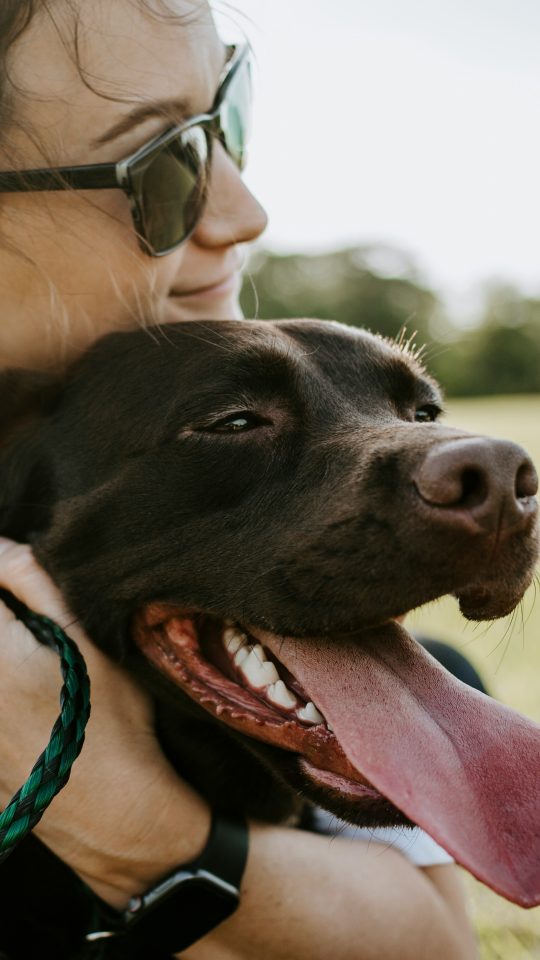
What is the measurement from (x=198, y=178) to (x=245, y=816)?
207 centimetres

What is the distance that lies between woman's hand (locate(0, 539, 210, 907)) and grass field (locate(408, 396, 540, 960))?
91 centimetres

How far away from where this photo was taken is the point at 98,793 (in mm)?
2490

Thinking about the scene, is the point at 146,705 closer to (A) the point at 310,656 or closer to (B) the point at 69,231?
(A) the point at 310,656

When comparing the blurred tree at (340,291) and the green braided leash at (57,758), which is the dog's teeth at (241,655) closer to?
the green braided leash at (57,758)

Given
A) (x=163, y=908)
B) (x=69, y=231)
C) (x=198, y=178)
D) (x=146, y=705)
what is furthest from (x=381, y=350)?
(x=163, y=908)

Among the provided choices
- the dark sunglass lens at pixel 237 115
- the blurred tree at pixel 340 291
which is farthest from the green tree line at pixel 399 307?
the dark sunglass lens at pixel 237 115

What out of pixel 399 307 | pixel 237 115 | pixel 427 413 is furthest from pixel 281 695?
pixel 399 307

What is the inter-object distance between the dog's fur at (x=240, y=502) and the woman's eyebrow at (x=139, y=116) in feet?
2.01

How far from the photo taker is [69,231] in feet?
9.64

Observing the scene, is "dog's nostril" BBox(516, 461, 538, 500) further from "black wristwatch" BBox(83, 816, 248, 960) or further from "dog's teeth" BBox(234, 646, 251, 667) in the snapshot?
"black wristwatch" BBox(83, 816, 248, 960)

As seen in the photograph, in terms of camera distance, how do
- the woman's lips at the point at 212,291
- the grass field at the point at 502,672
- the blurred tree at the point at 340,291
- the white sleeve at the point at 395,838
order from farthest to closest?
the blurred tree at the point at 340,291
the grass field at the point at 502,672
the woman's lips at the point at 212,291
the white sleeve at the point at 395,838

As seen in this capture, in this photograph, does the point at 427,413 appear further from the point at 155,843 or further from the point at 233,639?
the point at 155,843

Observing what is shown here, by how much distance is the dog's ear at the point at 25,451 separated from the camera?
2902 millimetres

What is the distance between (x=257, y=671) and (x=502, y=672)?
17.3 feet
